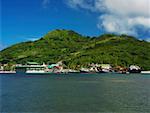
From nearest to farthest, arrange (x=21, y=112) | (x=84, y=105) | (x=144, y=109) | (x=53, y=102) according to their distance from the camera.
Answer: (x=21, y=112)
(x=144, y=109)
(x=84, y=105)
(x=53, y=102)

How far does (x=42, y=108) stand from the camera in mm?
48469

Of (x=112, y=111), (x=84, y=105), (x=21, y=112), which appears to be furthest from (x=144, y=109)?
(x=21, y=112)

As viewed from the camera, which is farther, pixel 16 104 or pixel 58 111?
pixel 16 104

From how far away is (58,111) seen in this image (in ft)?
151

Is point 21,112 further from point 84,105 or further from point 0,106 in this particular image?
point 84,105

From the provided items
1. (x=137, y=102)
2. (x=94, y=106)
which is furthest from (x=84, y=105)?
(x=137, y=102)

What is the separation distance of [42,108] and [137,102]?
1595 cm

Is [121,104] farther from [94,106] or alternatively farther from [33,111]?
[33,111]

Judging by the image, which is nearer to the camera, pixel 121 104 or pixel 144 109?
pixel 144 109

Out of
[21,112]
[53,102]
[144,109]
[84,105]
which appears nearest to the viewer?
[21,112]

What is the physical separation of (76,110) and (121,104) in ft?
29.6

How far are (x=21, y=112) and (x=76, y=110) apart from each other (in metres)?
7.24

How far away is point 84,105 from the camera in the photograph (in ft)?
169

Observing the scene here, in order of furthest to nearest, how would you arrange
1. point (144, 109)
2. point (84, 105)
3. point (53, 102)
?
point (53, 102), point (84, 105), point (144, 109)
